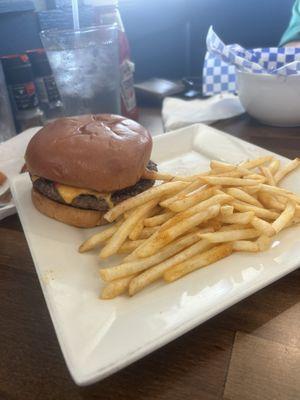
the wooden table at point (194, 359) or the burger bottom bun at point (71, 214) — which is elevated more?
the burger bottom bun at point (71, 214)

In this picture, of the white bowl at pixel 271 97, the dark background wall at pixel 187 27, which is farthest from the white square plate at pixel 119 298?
the dark background wall at pixel 187 27

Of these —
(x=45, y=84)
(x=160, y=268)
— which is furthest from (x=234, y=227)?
(x=45, y=84)

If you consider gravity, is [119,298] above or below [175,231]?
below

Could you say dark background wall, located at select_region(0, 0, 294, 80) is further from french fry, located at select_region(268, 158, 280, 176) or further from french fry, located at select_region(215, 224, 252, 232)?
french fry, located at select_region(215, 224, 252, 232)

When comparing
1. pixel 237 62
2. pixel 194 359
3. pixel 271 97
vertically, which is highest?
pixel 237 62

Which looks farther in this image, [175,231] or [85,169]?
[85,169]

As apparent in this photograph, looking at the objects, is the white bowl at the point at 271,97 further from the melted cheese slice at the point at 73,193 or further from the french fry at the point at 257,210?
the melted cheese slice at the point at 73,193

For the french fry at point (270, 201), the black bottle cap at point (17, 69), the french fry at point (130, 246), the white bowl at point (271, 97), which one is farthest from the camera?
the black bottle cap at point (17, 69)

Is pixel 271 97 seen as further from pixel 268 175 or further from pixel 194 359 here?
pixel 194 359
